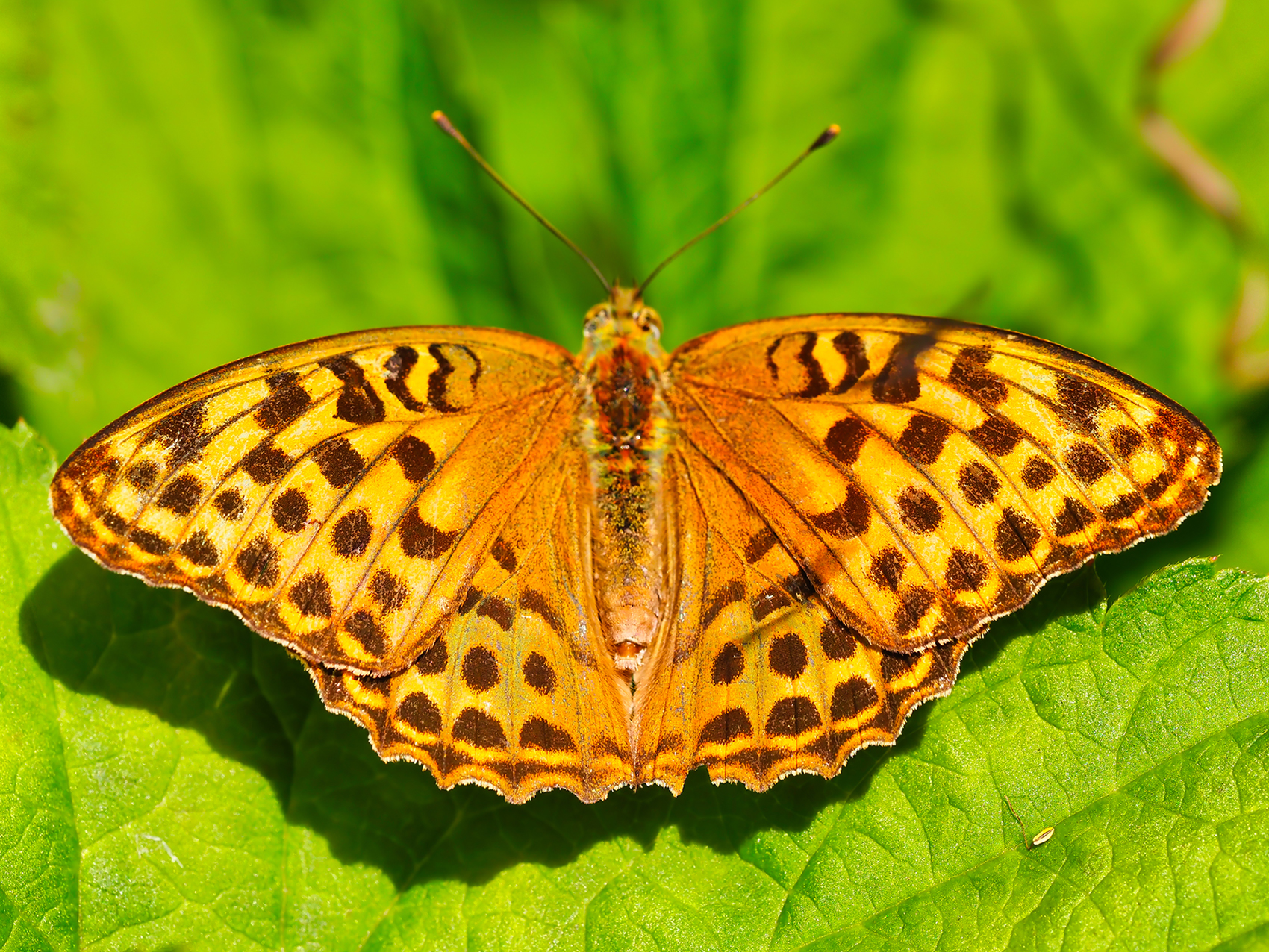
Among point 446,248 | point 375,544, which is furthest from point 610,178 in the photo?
point 375,544

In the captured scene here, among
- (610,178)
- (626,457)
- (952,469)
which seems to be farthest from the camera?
(610,178)

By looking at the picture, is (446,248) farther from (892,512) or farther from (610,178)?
(892,512)

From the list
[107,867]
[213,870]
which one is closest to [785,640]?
[213,870]

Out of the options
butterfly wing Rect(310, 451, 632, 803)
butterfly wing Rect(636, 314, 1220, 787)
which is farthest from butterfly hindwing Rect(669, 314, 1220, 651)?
butterfly wing Rect(310, 451, 632, 803)

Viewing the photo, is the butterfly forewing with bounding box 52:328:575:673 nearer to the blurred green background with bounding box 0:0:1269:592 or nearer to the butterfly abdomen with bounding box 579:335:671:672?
the butterfly abdomen with bounding box 579:335:671:672

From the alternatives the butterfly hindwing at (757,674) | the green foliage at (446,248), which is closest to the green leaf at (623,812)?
the green foliage at (446,248)

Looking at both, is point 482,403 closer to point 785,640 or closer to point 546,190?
point 785,640

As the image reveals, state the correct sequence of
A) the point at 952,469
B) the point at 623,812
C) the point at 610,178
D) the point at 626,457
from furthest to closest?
the point at 610,178 → the point at 626,457 → the point at 623,812 → the point at 952,469

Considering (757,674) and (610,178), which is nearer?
(757,674)
